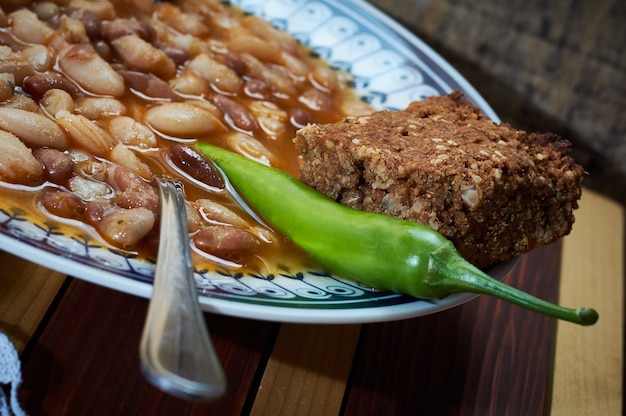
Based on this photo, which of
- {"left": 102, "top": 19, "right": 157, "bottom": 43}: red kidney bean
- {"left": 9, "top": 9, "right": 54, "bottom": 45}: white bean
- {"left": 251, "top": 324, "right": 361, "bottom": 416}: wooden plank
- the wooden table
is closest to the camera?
the wooden table

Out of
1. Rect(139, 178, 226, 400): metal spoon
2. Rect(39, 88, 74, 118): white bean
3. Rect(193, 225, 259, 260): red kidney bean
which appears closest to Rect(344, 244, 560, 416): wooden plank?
Rect(193, 225, 259, 260): red kidney bean

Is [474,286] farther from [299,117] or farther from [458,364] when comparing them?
[299,117]

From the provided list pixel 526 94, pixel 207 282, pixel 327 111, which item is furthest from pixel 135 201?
pixel 526 94

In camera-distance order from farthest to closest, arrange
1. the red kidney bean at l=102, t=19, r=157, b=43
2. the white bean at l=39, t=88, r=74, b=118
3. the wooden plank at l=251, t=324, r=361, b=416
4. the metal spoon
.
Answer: the red kidney bean at l=102, t=19, r=157, b=43
the white bean at l=39, t=88, r=74, b=118
the wooden plank at l=251, t=324, r=361, b=416
the metal spoon

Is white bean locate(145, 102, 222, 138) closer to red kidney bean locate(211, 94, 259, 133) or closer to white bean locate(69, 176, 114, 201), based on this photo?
red kidney bean locate(211, 94, 259, 133)

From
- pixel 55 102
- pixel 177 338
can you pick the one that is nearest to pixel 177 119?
pixel 55 102

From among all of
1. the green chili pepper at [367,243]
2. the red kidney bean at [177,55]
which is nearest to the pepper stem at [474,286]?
the green chili pepper at [367,243]

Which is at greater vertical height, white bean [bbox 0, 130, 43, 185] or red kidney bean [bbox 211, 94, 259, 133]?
white bean [bbox 0, 130, 43, 185]

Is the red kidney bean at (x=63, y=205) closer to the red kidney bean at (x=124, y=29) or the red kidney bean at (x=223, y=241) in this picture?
the red kidney bean at (x=223, y=241)
